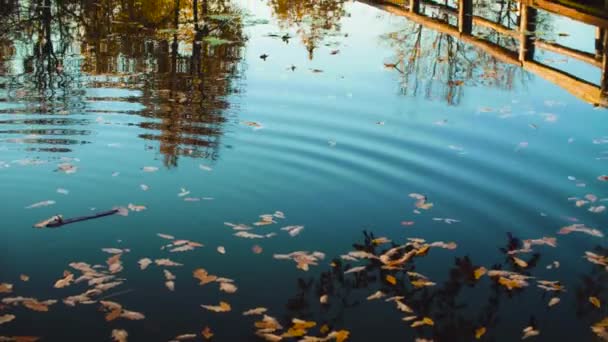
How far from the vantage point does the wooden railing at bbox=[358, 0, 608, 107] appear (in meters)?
9.75

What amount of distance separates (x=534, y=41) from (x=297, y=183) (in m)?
6.71

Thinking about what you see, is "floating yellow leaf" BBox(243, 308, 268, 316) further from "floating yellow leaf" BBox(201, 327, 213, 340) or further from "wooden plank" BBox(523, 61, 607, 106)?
"wooden plank" BBox(523, 61, 607, 106)

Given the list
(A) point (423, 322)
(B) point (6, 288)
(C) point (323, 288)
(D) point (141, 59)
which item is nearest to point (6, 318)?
(B) point (6, 288)

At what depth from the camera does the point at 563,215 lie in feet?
23.0

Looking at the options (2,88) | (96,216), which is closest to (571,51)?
(96,216)

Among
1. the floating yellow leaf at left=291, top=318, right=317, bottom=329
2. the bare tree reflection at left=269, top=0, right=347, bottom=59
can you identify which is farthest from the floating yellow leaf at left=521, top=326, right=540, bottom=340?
the bare tree reflection at left=269, top=0, right=347, bottom=59

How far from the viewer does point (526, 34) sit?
12320mm

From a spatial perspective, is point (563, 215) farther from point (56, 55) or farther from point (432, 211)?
point (56, 55)

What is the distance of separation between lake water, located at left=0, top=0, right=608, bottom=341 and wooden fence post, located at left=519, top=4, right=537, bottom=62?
61cm

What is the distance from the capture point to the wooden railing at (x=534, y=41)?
975 cm

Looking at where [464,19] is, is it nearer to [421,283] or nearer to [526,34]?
[526,34]

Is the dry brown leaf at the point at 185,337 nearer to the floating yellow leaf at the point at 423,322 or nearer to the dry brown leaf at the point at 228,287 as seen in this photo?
the dry brown leaf at the point at 228,287

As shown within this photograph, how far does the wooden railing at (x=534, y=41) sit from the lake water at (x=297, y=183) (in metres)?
0.48

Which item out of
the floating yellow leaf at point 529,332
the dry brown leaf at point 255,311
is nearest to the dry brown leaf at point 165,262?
the dry brown leaf at point 255,311
